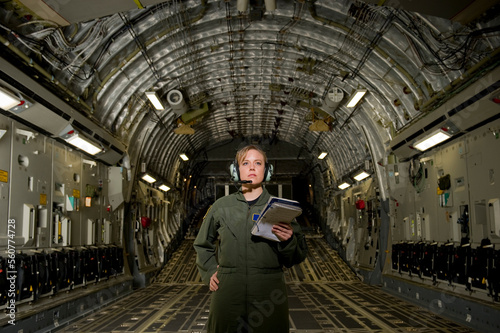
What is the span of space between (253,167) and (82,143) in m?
6.40

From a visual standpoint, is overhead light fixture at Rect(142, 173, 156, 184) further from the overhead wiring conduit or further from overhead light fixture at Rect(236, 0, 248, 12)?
the overhead wiring conduit

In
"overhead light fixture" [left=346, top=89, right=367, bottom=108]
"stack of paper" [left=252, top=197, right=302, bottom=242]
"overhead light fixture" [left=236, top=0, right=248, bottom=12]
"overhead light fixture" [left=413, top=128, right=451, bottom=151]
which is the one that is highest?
"overhead light fixture" [left=236, top=0, right=248, bottom=12]

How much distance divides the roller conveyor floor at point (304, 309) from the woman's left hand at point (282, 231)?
4506mm

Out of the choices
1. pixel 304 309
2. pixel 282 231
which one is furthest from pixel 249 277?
pixel 304 309

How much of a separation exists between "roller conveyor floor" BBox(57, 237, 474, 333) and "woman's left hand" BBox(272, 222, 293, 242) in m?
4.51

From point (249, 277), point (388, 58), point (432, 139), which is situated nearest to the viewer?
point (249, 277)

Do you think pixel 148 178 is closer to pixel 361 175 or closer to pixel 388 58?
pixel 361 175

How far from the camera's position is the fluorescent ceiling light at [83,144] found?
8.58 meters

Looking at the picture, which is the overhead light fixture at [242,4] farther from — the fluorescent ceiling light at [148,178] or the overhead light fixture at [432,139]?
the fluorescent ceiling light at [148,178]

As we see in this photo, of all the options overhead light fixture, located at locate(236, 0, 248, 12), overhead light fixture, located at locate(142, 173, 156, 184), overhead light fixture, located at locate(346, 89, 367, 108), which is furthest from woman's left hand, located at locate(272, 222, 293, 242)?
overhead light fixture, located at locate(142, 173, 156, 184)

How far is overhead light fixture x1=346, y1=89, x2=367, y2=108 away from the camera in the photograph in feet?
35.9

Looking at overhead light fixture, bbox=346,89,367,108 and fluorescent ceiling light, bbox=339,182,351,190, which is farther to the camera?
fluorescent ceiling light, bbox=339,182,351,190

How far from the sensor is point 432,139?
8.78m

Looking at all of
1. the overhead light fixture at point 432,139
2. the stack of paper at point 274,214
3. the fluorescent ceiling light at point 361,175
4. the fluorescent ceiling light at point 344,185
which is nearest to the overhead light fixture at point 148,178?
the fluorescent ceiling light at point 361,175
